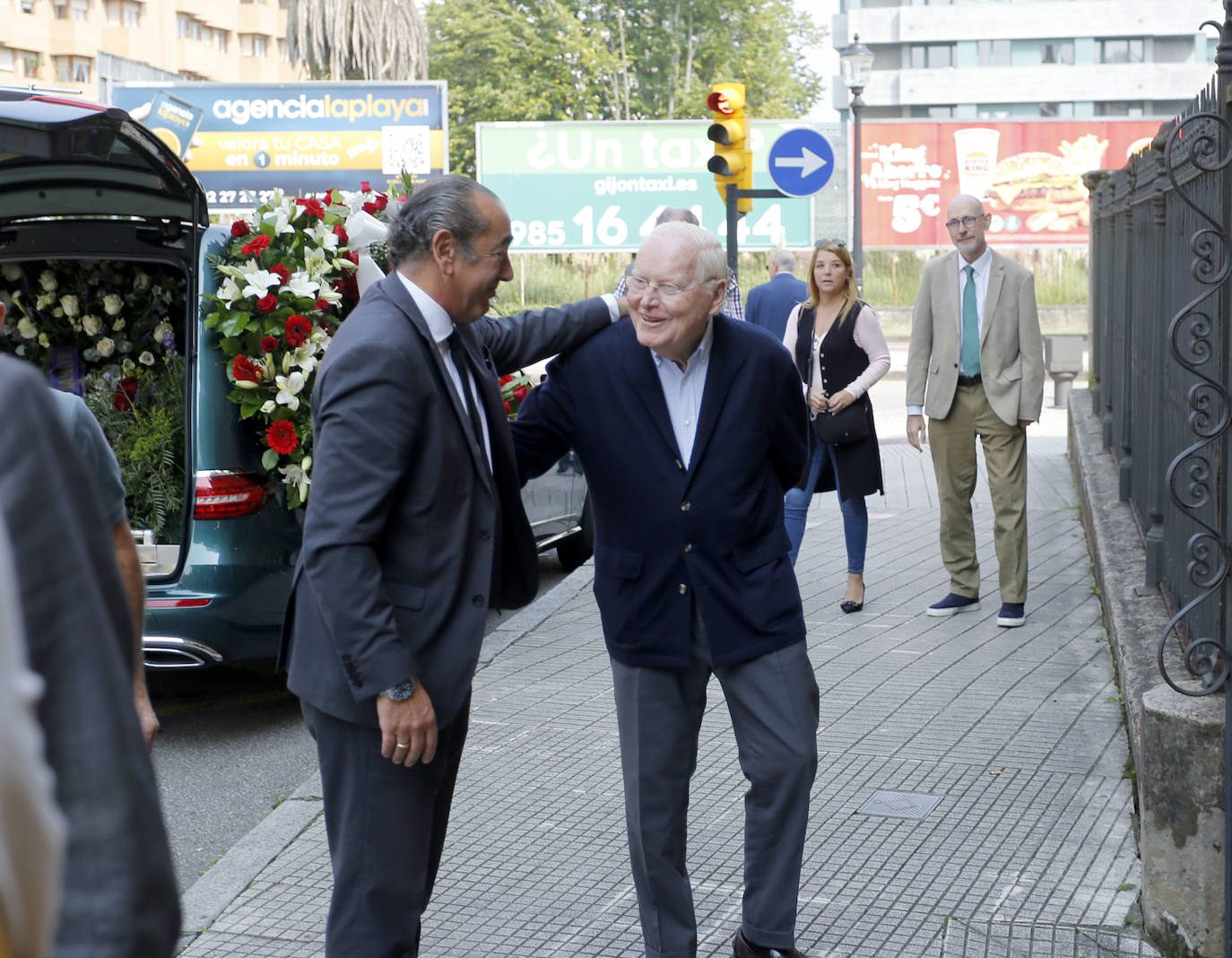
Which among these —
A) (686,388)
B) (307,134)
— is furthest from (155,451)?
(307,134)

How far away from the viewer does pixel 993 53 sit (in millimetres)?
82562

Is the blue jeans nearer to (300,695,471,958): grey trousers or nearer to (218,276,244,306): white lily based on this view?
(218,276,244,306): white lily

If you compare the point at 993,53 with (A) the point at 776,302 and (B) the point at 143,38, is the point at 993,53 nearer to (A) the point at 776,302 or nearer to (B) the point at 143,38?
(B) the point at 143,38

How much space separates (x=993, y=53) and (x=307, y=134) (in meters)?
62.3

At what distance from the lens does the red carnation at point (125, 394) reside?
7148 millimetres

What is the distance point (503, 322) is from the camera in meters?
3.75

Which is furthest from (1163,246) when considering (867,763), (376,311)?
(376,311)

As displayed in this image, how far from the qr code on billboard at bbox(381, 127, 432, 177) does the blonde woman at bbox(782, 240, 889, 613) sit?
19736 millimetres

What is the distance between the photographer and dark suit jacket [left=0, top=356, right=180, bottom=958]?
3.42 ft

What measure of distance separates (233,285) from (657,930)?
3.42 metres

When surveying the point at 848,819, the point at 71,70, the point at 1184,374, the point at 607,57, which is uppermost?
the point at 71,70

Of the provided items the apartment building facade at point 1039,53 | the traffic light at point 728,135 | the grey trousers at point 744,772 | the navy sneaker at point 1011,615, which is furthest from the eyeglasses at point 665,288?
the apartment building facade at point 1039,53

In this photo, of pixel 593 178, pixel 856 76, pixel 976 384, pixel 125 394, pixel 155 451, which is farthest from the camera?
pixel 593 178

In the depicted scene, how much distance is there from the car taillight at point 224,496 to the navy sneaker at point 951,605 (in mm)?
3460
